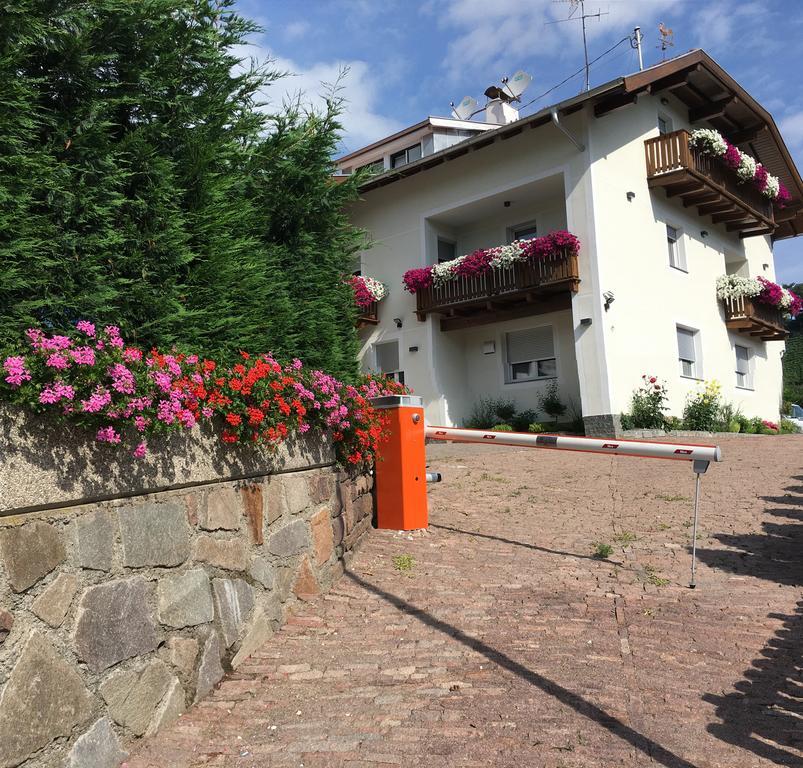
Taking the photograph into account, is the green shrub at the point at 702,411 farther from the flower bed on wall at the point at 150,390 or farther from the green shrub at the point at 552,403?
the flower bed on wall at the point at 150,390

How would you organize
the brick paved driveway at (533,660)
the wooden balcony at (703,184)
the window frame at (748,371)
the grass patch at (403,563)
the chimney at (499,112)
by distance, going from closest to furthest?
the brick paved driveway at (533,660) < the grass patch at (403,563) < the wooden balcony at (703,184) < the window frame at (748,371) < the chimney at (499,112)

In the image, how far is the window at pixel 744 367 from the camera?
70.2 ft

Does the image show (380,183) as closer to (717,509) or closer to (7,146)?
(717,509)

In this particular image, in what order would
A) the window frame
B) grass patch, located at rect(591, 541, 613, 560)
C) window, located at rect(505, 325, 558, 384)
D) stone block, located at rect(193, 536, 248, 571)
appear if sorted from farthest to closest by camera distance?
the window frame, window, located at rect(505, 325, 558, 384), grass patch, located at rect(591, 541, 613, 560), stone block, located at rect(193, 536, 248, 571)

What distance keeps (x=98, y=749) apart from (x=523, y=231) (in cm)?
1747

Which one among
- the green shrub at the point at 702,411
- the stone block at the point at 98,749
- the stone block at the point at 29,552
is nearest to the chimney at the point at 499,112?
the green shrub at the point at 702,411

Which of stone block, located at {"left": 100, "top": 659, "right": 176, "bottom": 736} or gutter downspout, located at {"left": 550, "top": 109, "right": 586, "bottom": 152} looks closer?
stone block, located at {"left": 100, "top": 659, "right": 176, "bottom": 736}

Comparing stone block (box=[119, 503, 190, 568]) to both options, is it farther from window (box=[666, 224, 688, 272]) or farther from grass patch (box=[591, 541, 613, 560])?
window (box=[666, 224, 688, 272])

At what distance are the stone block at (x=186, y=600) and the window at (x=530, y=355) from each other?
14.4 meters

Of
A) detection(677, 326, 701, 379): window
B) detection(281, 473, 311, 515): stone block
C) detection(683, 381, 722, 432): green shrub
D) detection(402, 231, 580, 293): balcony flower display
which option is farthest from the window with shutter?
detection(281, 473, 311, 515): stone block

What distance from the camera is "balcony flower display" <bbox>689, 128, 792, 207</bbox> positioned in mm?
17812

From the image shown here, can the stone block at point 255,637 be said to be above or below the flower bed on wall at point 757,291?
below

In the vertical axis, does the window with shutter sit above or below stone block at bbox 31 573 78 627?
above

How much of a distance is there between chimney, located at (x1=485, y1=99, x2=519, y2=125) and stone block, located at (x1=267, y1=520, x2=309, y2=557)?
2100cm
